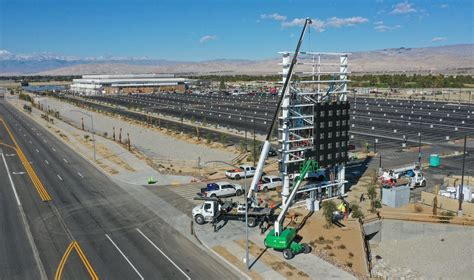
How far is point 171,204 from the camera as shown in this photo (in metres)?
49.1

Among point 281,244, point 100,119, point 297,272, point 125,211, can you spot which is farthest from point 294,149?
point 100,119

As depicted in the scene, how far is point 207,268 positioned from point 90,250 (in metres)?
10.3

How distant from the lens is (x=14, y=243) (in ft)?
123

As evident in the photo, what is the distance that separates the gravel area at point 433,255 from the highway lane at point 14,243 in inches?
1127

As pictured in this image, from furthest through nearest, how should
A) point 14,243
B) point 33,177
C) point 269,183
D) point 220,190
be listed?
point 33,177 < point 269,183 < point 220,190 < point 14,243

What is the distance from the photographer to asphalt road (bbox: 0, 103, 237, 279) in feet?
106

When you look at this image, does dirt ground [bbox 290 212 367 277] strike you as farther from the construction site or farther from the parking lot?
the parking lot

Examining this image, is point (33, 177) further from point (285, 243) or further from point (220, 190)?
point (285, 243)

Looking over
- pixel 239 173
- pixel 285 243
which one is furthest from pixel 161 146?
pixel 285 243

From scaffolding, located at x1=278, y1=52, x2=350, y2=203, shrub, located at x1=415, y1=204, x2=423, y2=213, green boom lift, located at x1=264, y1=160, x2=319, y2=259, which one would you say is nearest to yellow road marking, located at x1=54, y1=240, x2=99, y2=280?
green boom lift, located at x1=264, y1=160, x2=319, y2=259

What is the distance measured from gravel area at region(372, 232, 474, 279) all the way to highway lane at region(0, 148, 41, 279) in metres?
28.6

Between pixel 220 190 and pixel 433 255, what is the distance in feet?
76.0

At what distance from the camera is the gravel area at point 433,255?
35625 millimetres

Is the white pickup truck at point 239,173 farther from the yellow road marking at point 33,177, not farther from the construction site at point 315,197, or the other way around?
the yellow road marking at point 33,177
